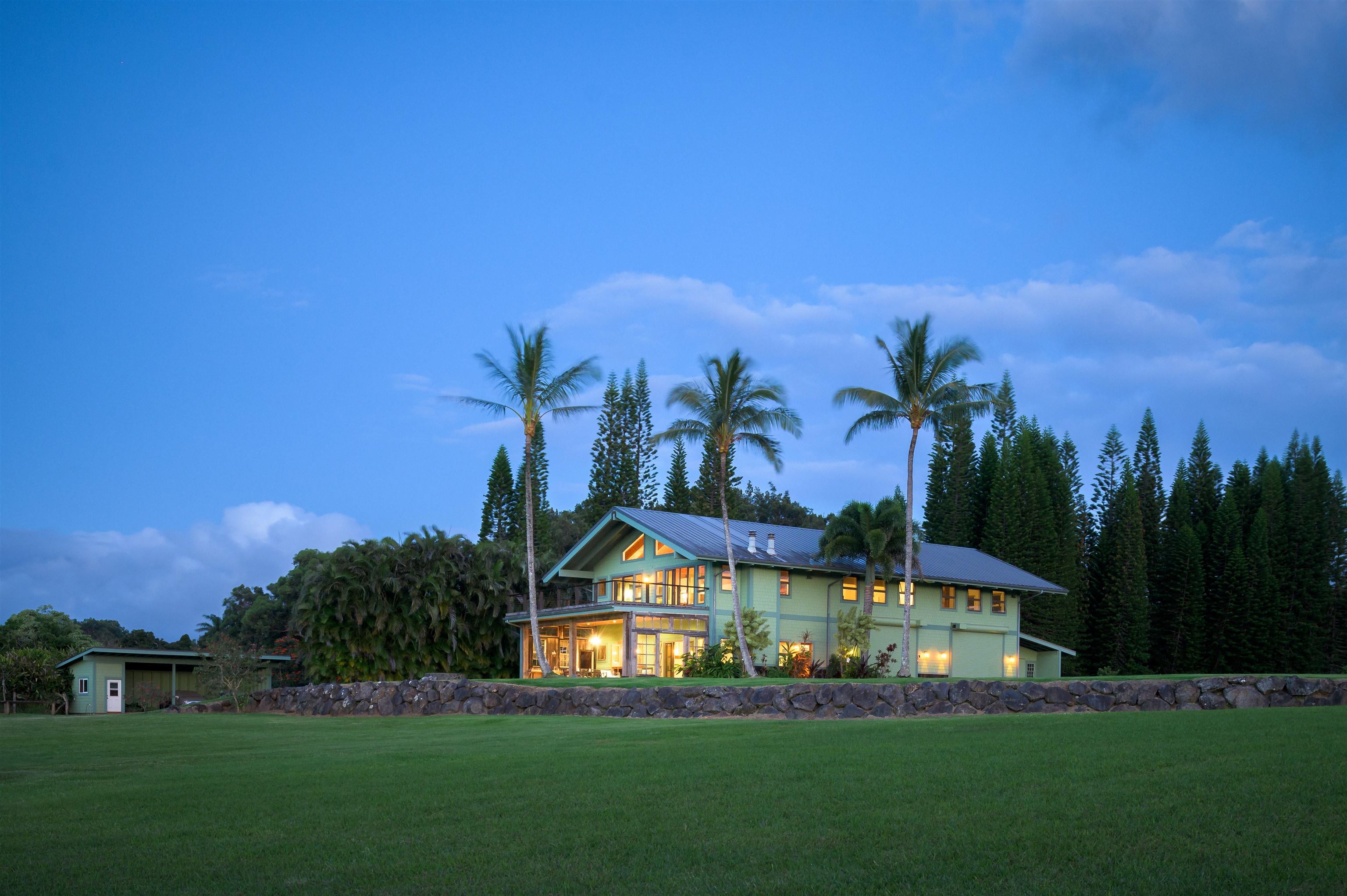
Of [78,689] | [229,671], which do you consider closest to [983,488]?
[229,671]

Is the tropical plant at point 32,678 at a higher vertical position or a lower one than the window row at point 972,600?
lower

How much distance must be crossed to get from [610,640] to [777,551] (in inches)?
258

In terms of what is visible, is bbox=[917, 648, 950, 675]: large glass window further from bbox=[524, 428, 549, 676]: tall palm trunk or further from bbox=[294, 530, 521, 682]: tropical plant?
bbox=[294, 530, 521, 682]: tropical plant

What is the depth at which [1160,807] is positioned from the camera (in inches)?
316

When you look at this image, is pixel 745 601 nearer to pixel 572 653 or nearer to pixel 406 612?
pixel 572 653

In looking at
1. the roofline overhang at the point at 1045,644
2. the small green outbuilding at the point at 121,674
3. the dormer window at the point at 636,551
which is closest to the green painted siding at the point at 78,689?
the small green outbuilding at the point at 121,674

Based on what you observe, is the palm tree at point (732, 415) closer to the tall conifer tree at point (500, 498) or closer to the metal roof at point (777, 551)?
the metal roof at point (777, 551)

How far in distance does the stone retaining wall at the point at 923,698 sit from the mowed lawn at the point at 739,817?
6092 mm

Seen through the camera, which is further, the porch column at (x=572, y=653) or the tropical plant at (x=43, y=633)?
the tropical plant at (x=43, y=633)

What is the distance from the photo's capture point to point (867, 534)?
35.4 m

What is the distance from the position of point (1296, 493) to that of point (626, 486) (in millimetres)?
38861

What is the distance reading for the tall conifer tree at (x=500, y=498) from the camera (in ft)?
194

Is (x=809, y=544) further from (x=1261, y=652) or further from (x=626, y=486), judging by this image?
(x=1261, y=652)

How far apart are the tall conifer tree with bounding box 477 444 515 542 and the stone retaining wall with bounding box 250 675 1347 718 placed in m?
33.0
